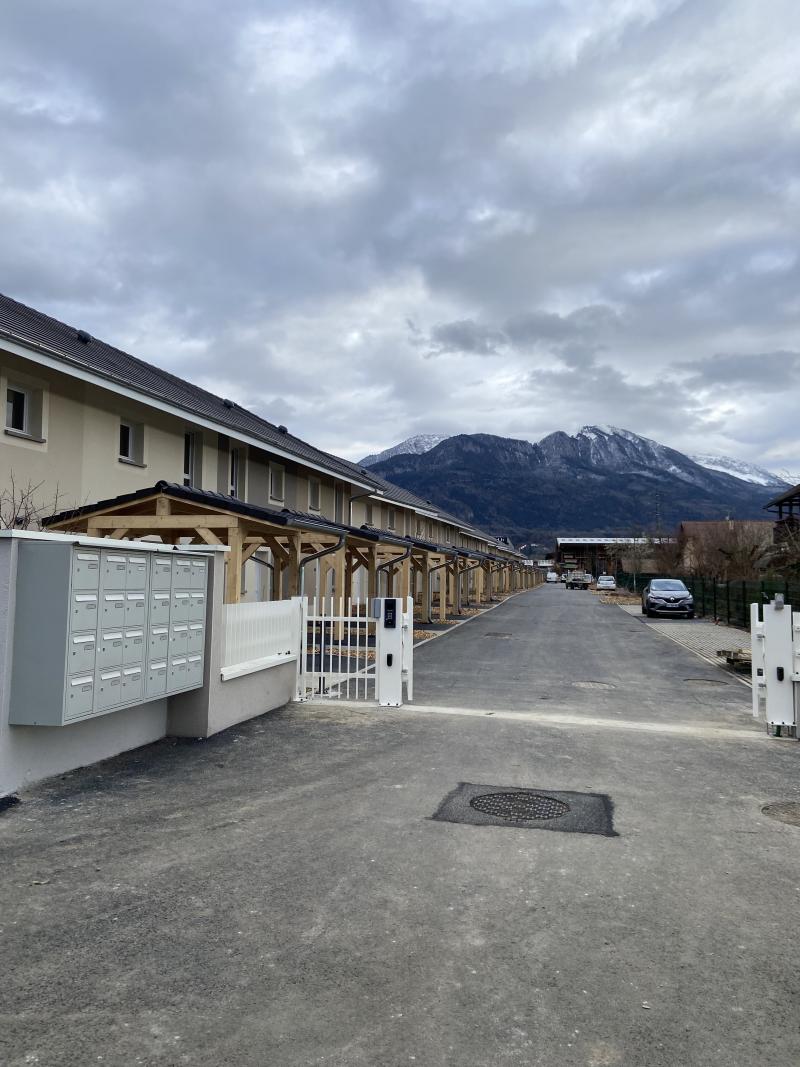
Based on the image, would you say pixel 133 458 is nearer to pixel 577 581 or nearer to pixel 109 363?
pixel 109 363

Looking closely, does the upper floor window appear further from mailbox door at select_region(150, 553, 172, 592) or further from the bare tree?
mailbox door at select_region(150, 553, 172, 592)

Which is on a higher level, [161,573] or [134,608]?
[161,573]

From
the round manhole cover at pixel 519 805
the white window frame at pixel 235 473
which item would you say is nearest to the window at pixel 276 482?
the white window frame at pixel 235 473

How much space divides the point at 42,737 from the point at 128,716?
1.17 metres

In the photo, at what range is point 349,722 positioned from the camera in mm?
9133

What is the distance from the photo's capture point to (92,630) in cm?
605

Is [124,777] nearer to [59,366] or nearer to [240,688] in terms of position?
[240,688]

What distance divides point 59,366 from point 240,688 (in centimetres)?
651

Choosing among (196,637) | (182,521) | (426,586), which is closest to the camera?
(196,637)

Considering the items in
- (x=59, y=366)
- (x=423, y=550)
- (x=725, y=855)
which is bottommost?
(x=725, y=855)

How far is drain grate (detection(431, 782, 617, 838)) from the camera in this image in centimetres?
539

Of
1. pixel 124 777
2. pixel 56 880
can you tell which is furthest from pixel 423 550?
pixel 56 880

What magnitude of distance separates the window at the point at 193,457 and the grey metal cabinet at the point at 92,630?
10.5m

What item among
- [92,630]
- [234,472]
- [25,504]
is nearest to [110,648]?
[92,630]
